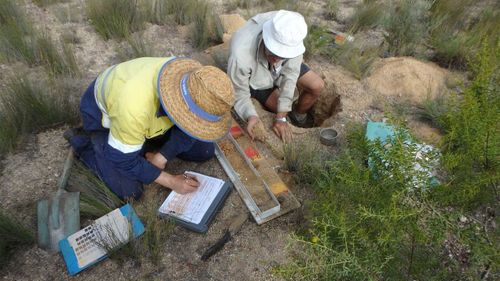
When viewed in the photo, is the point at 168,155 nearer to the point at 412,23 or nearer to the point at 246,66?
the point at 246,66

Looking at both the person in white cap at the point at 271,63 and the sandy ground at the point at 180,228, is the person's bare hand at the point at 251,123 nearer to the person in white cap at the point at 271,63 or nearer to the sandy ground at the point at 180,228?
the person in white cap at the point at 271,63

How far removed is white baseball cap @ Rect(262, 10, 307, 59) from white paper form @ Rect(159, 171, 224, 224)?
1.07m

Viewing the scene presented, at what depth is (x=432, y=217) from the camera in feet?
4.82

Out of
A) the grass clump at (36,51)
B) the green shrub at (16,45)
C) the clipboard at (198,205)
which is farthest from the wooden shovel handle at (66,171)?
the green shrub at (16,45)

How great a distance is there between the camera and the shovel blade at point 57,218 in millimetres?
2283

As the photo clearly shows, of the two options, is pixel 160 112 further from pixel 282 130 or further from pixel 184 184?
pixel 282 130

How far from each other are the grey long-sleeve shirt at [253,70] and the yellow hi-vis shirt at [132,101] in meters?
0.81

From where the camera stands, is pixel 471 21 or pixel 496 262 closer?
pixel 496 262

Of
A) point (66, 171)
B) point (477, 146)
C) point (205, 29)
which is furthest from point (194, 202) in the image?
point (205, 29)

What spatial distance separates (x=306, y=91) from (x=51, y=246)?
2.57 meters

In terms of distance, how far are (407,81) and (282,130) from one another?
1.46 metres

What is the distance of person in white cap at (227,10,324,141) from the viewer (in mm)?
2682

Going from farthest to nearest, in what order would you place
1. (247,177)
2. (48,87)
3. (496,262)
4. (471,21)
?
(471,21), (48,87), (247,177), (496,262)

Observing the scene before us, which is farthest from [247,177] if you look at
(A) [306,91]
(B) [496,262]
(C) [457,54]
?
(C) [457,54]
